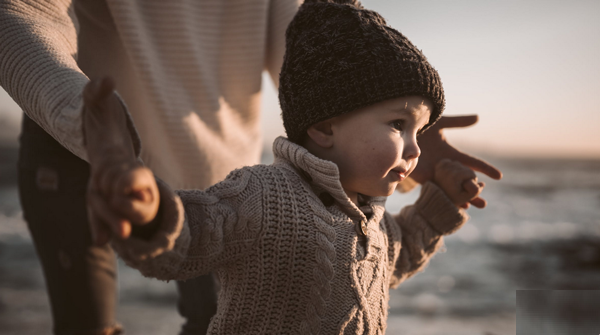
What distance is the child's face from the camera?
1114 mm

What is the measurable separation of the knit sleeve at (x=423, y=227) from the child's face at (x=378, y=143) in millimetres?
369

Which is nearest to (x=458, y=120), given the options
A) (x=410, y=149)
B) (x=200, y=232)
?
(x=410, y=149)

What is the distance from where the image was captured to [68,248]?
4.94 ft

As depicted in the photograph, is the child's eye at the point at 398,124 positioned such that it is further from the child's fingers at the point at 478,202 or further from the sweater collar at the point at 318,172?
the child's fingers at the point at 478,202

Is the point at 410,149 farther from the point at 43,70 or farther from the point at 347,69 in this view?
the point at 43,70

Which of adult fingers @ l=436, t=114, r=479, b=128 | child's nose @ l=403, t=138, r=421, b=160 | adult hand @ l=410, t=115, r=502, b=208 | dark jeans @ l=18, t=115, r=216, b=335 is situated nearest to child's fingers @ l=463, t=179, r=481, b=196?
adult hand @ l=410, t=115, r=502, b=208

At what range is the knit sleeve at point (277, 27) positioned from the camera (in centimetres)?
161

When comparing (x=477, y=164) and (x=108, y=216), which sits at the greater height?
(x=108, y=216)

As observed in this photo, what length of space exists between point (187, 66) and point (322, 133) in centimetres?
64

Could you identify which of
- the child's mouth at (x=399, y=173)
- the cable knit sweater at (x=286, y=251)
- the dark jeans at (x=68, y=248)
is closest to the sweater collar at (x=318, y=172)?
the cable knit sweater at (x=286, y=251)

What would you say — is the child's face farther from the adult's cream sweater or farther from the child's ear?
the adult's cream sweater

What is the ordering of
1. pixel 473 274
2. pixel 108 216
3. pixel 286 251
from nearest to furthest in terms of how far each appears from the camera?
pixel 108 216, pixel 286 251, pixel 473 274

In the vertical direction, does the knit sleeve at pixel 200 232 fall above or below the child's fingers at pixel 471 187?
above

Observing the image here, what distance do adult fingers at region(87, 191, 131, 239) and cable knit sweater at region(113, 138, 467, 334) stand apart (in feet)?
0.68
